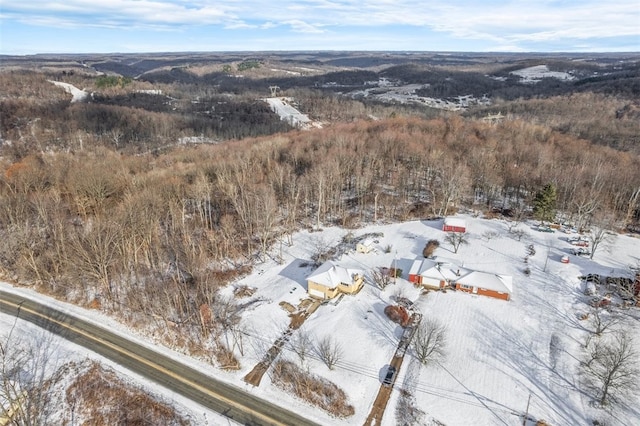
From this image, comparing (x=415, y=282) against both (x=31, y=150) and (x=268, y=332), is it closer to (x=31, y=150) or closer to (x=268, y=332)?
(x=268, y=332)

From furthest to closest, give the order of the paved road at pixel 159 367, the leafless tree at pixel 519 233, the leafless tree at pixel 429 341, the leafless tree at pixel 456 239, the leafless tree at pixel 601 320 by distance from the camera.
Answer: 1. the leafless tree at pixel 519 233
2. the leafless tree at pixel 456 239
3. the leafless tree at pixel 601 320
4. the leafless tree at pixel 429 341
5. the paved road at pixel 159 367

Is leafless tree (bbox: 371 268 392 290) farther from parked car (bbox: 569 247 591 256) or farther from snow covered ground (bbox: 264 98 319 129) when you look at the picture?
snow covered ground (bbox: 264 98 319 129)

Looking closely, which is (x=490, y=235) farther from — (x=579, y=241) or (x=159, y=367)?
(x=159, y=367)

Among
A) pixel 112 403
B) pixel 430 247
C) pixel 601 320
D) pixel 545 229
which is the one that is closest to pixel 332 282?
pixel 430 247

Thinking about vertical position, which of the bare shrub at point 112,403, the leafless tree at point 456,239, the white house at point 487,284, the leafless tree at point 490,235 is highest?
the white house at point 487,284

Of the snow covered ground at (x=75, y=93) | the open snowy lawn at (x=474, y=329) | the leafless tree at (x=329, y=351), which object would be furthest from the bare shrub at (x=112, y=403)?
the snow covered ground at (x=75, y=93)

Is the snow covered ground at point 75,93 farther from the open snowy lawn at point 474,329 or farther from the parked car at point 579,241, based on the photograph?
the parked car at point 579,241
